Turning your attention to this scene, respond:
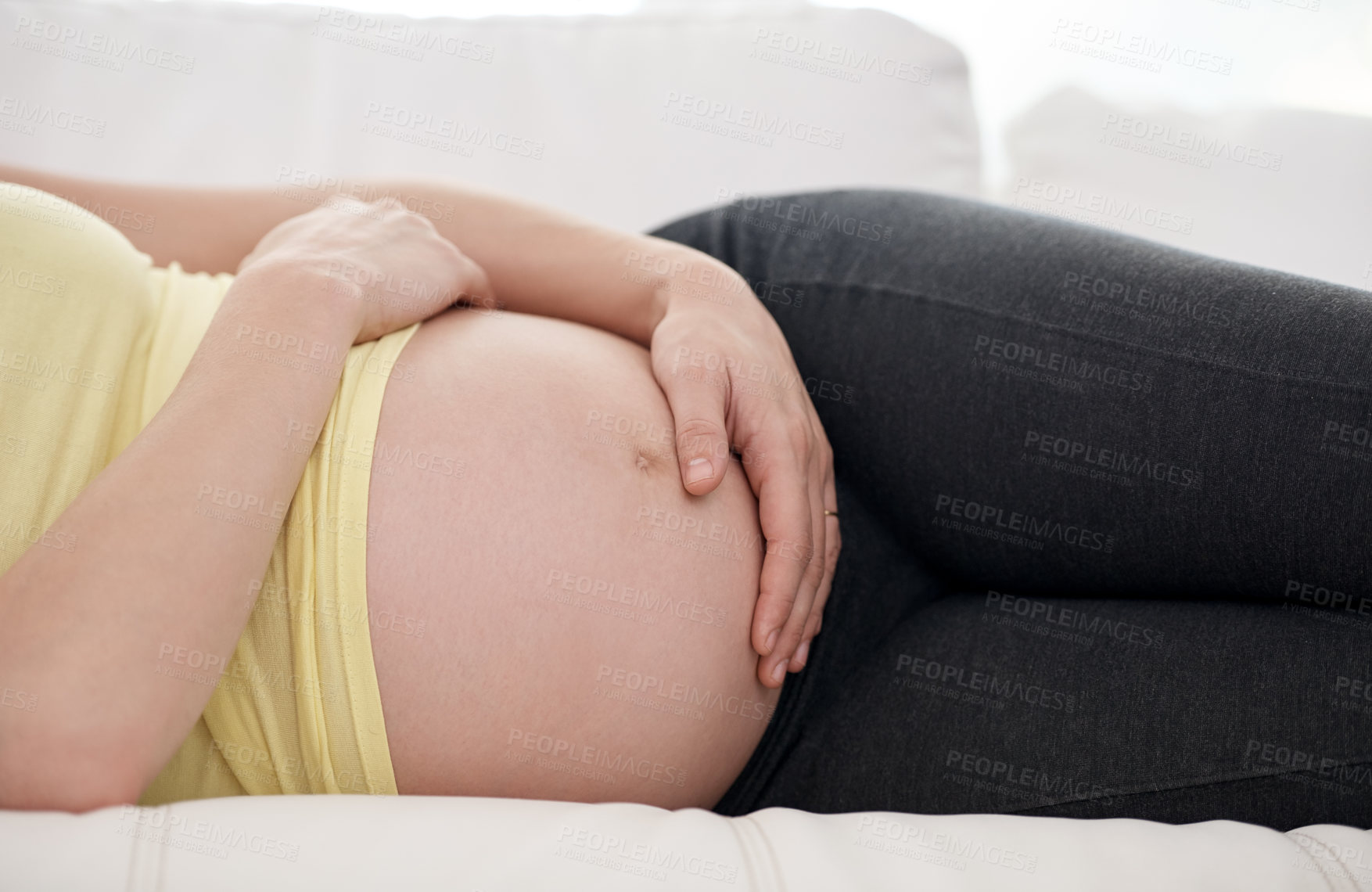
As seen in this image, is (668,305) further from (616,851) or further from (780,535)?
(616,851)

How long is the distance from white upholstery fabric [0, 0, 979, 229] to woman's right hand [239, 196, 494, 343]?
60cm

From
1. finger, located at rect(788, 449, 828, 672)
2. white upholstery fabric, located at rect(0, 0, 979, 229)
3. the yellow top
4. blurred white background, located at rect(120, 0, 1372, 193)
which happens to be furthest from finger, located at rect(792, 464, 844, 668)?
blurred white background, located at rect(120, 0, 1372, 193)

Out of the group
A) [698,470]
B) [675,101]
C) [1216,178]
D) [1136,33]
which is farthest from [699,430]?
[1136,33]

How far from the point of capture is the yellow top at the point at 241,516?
1.99ft

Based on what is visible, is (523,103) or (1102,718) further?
(523,103)

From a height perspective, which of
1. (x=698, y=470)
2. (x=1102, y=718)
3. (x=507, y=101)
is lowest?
(x=1102, y=718)

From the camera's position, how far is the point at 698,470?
0.70m

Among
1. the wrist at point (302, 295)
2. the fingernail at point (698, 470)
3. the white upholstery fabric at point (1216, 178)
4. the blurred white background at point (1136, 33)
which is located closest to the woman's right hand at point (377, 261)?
the wrist at point (302, 295)

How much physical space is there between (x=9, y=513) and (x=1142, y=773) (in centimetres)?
82

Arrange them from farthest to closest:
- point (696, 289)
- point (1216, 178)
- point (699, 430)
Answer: point (1216, 178)
point (696, 289)
point (699, 430)

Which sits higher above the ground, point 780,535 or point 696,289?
point 696,289

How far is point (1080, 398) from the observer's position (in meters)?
0.75

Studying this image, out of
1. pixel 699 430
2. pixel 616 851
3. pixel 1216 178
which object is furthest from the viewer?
pixel 1216 178

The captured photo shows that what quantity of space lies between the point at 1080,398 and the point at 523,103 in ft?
3.54
